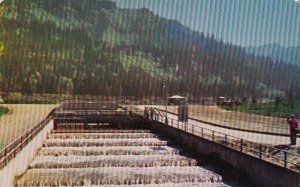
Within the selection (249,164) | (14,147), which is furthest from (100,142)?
(249,164)

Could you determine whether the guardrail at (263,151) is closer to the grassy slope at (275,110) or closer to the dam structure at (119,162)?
the dam structure at (119,162)

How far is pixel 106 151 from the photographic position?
2786cm

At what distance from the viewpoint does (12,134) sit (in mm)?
30078

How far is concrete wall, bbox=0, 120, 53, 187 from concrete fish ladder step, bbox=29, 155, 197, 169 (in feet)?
2.43

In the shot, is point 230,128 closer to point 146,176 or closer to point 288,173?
point 146,176

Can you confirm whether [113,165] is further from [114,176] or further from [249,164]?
[249,164]

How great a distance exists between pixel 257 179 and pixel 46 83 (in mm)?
150089

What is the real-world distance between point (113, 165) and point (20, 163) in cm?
610

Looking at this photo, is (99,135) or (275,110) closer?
(99,135)

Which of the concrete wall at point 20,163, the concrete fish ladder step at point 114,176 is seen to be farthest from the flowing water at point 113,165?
the concrete wall at point 20,163

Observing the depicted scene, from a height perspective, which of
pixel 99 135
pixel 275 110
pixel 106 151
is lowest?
pixel 106 151

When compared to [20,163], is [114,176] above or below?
below

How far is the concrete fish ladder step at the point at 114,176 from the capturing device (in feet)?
65.7

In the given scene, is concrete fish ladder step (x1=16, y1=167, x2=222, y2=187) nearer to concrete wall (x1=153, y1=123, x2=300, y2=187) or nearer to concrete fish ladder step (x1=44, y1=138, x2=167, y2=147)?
concrete wall (x1=153, y1=123, x2=300, y2=187)
